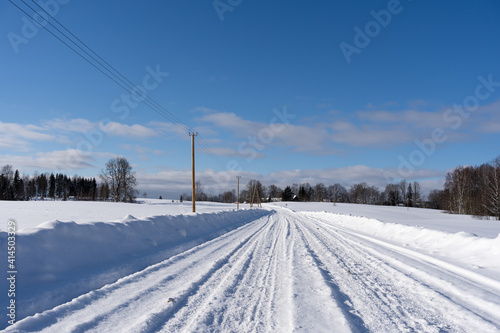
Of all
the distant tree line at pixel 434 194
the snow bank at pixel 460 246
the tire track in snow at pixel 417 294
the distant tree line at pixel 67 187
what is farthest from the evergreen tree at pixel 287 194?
the tire track in snow at pixel 417 294

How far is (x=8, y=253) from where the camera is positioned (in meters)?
4.93

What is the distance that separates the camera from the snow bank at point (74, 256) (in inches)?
182

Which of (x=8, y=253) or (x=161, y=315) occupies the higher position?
(x=8, y=253)

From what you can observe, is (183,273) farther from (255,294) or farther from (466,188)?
(466,188)

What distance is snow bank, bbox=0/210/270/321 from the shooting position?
15.1 ft

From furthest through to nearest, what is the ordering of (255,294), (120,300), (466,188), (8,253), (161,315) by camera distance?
(466,188)
(8,253)
(255,294)
(120,300)
(161,315)

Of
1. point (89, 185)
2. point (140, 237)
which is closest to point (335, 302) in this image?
point (140, 237)

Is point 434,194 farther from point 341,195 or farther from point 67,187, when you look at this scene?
point 67,187

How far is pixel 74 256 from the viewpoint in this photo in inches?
245

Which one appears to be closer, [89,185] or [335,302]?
[335,302]

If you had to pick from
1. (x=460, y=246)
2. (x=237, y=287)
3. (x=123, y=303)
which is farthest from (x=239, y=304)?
(x=460, y=246)

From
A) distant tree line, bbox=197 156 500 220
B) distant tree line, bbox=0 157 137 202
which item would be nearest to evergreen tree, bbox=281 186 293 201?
distant tree line, bbox=197 156 500 220

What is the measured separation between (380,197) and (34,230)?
17681cm

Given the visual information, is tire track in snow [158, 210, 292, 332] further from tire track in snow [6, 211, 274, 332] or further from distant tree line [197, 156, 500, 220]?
distant tree line [197, 156, 500, 220]
